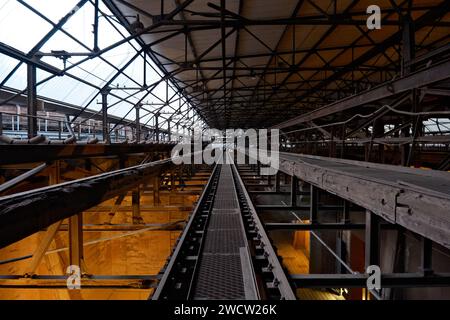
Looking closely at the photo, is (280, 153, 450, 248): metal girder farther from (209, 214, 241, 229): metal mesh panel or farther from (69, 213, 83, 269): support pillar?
(69, 213, 83, 269): support pillar

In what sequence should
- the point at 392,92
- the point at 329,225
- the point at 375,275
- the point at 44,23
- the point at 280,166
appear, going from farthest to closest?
the point at 44,23 → the point at 280,166 → the point at 392,92 → the point at 329,225 → the point at 375,275

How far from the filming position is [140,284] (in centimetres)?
352

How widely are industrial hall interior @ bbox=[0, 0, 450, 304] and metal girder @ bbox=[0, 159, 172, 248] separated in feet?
0.05

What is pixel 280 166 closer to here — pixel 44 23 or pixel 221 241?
pixel 221 241

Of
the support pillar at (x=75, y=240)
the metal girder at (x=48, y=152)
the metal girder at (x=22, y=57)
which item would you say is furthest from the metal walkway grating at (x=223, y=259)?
the metal girder at (x=22, y=57)

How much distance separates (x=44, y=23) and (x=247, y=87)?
10.7 m

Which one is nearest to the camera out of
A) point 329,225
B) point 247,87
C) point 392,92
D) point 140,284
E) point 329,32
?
point 140,284

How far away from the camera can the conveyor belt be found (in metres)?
2.42

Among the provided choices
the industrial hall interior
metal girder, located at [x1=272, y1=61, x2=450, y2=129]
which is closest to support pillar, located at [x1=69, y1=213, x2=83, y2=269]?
the industrial hall interior

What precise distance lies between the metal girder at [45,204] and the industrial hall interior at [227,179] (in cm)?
2

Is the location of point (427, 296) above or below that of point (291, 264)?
above
